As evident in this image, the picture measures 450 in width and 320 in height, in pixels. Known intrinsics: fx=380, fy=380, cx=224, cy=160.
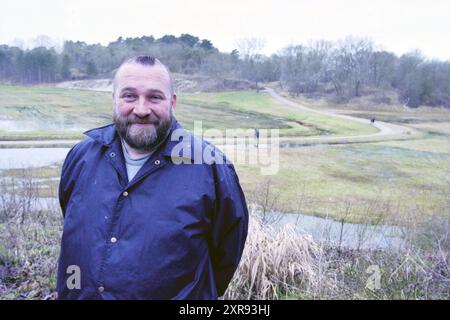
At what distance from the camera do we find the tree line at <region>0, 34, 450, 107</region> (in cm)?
2047

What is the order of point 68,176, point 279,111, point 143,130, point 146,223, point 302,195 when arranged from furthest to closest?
point 279,111
point 302,195
point 68,176
point 143,130
point 146,223

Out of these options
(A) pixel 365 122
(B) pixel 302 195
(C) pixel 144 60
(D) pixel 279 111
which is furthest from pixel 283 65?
(C) pixel 144 60

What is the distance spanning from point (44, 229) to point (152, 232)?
13.9ft

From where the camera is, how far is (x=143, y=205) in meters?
1.76

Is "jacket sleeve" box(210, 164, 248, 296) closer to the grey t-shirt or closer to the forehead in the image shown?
the grey t-shirt

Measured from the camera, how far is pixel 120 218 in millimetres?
1777

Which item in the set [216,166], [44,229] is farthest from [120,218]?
[44,229]

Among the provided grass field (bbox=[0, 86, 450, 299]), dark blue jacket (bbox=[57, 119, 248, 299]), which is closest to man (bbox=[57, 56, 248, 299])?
dark blue jacket (bbox=[57, 119, 248, 299])

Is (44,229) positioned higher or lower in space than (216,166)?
lower

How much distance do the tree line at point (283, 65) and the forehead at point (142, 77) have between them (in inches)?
725

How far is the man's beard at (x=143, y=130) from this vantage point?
1864 mm

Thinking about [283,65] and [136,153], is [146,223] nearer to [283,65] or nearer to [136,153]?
[136,153]

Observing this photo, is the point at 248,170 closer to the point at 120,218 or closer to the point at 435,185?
the point at 435,185

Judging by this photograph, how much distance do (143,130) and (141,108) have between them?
0.39 feet
